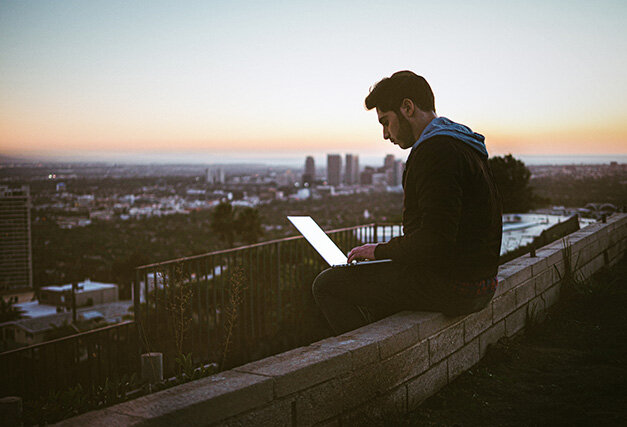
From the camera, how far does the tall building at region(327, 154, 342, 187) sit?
6345 cm

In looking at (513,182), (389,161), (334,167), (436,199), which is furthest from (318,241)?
(334,167)

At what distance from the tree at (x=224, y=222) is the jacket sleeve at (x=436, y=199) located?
50.6m

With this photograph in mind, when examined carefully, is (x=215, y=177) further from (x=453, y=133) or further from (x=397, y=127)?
(x=453, y=133)

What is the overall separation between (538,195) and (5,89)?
225 feet

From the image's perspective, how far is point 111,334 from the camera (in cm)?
675

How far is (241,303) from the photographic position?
22.0 ft

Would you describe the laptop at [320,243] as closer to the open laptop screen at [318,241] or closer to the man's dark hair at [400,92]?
the open laptop screen at [318,241]

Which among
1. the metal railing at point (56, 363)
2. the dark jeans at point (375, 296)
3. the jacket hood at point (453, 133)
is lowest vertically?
Result: the metal railing at point (56, 363)

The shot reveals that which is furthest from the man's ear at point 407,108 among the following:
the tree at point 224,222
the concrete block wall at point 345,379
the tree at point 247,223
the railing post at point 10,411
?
the tree at point 224,222

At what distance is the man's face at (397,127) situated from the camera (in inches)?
117

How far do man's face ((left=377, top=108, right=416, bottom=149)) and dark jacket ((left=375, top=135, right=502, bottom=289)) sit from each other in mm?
232

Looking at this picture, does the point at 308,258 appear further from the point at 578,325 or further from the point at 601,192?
the point at 601,192

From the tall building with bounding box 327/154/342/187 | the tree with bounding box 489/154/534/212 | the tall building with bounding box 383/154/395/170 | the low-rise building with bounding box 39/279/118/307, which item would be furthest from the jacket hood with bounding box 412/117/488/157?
the low-rise building with bounding box 39/279/118/307

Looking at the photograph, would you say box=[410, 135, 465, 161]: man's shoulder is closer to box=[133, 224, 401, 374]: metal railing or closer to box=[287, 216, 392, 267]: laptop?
box=[287, 216, 392, 267]: laptop
